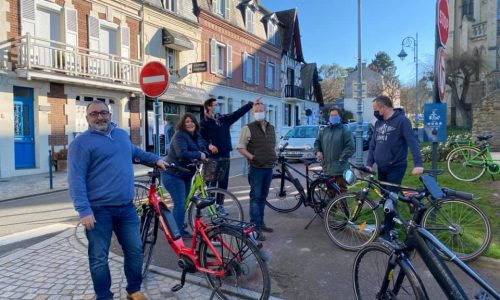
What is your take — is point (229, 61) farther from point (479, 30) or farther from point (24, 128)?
point (479, 30)

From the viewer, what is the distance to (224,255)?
3395 mm

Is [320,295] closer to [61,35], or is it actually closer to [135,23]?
[61,35]

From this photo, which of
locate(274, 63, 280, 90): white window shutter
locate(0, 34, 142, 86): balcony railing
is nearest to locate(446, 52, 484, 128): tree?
locate(274, 63, 280, 90): white window shutter

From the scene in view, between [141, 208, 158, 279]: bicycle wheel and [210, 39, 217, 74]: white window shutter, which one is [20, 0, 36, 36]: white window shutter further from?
[141, 208, 158, 279]: bicycle wheel

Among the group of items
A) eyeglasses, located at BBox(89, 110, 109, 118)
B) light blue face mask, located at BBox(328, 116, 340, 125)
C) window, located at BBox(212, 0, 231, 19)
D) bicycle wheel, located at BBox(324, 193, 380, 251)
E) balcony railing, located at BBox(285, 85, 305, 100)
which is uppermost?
window, located at BBox(212, 0, 231, 19)

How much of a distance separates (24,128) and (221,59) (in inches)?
508

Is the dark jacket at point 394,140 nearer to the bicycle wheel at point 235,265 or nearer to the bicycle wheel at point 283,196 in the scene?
the bicycle wheel at point 283,196

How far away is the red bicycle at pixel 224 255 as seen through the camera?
322 cm

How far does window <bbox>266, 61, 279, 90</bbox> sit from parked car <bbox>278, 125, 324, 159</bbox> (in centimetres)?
1317

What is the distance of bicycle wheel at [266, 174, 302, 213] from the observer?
6668mm

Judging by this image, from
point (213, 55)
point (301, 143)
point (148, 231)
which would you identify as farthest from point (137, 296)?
point (213, 55)

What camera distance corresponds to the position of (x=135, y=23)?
17.2m

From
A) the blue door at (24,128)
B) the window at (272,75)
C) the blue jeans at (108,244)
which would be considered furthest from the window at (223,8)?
the blue jeans at (108,244)

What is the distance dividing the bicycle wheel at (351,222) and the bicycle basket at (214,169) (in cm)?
172
